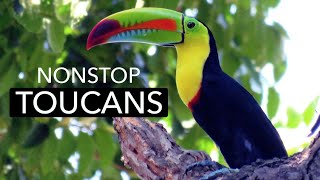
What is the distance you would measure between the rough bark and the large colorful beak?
304 mm

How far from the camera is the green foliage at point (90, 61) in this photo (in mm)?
3661

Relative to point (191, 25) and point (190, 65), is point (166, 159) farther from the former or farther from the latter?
point (191, 25)

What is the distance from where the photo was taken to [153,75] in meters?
3.92

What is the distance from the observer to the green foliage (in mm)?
3661

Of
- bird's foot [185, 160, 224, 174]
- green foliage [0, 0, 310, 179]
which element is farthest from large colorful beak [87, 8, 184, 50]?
bird's foot [185, 160, 224, 174]

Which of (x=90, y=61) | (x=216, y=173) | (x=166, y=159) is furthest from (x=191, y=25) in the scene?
(x=90, y=61)

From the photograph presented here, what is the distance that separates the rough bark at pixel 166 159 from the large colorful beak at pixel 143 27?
0.30 metres

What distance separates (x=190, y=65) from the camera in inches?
122

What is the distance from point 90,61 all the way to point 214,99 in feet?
2.73

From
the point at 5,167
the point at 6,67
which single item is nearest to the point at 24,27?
the point at 6,67

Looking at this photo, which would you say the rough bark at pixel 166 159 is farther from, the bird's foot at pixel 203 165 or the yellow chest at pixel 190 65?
the yellow chest at pixel 190 65

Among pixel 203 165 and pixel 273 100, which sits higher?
pixel 273 100

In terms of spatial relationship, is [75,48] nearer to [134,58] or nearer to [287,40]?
[134,58]

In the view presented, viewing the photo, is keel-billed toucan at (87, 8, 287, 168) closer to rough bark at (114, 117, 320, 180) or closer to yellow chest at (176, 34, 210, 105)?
yellow chest at (176, 34, 210, 105)
